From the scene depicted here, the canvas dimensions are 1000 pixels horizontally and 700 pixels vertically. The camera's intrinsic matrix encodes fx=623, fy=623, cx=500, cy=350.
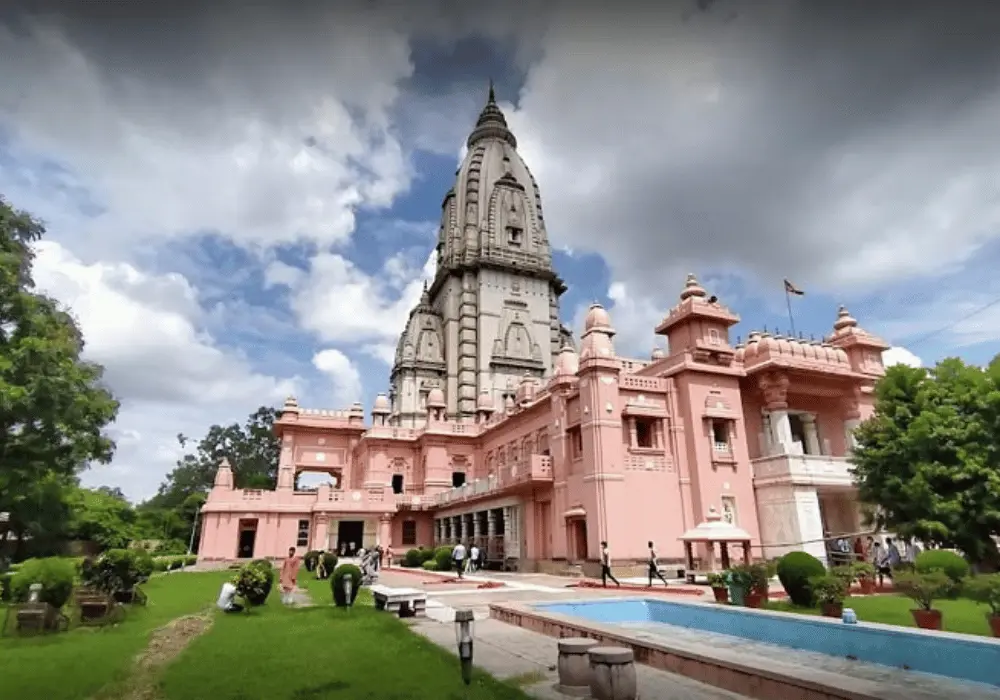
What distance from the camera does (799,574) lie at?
46.3 ft

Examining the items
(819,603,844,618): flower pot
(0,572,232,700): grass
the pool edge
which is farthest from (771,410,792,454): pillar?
(0,572,232,700): grass

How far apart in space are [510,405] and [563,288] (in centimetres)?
2862

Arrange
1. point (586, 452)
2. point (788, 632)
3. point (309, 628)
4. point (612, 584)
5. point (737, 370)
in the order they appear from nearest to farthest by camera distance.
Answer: point (788, 632)
point (309, 628)
point (612, 584)
point (586, 452)
point (737, 370)

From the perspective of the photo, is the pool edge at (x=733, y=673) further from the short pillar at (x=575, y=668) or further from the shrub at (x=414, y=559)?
the shrub at (x=414, y=559)

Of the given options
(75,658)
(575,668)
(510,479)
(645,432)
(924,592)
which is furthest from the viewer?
(510,479)

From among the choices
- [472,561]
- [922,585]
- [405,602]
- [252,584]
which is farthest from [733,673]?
[472,561]

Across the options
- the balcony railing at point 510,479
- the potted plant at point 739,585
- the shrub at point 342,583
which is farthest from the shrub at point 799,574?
the balcony railing at point 510,479

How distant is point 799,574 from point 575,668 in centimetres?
961

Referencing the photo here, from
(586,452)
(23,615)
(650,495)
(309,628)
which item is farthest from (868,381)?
(23,615)

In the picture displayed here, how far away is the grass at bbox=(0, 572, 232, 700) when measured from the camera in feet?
23.6

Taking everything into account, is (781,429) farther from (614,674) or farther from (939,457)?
(614,674)

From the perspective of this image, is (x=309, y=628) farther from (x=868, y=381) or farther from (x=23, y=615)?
(x=868, y=381)

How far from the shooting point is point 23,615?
35.5ft

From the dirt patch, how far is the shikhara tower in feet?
126
